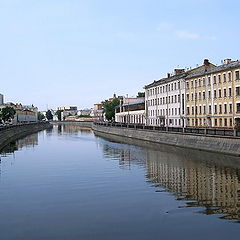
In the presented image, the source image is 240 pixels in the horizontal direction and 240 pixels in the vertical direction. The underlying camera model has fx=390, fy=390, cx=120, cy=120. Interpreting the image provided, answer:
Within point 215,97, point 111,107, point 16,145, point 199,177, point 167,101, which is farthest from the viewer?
point 111,107

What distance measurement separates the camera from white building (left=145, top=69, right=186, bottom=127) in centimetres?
9038

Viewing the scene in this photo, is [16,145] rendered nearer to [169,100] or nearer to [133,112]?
[169,100]

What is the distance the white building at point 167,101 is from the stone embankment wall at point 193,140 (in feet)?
24.7

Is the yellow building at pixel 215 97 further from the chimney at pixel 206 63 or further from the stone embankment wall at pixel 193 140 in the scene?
the stone embankment wall at pixel 193 140

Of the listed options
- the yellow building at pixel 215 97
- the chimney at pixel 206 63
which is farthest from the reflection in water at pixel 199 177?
the chimney at pixel 206 63

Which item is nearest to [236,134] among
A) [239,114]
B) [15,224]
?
[239,114]

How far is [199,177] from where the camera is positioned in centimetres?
3688

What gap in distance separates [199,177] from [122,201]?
39.0ft

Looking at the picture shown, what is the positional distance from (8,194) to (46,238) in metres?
12.1

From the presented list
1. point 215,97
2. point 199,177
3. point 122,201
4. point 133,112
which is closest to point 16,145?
point 215,97

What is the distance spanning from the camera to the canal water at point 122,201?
20.9m

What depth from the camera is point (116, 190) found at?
31.4 meters

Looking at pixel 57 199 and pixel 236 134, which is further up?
pixel 236 134

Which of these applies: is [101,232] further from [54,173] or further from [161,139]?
[161,139]
